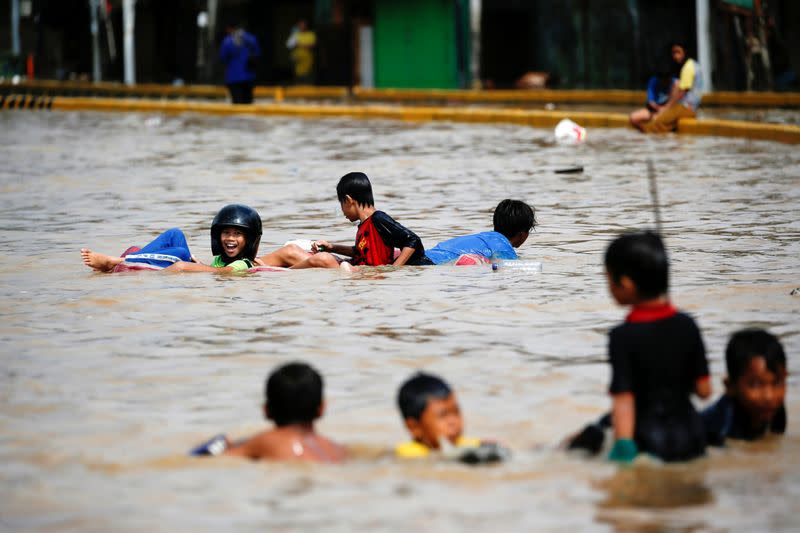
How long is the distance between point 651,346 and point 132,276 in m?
6.02

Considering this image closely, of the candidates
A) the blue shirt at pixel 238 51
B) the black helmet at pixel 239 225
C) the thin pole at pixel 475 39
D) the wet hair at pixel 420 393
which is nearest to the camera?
the wet hair at pixel 420 393

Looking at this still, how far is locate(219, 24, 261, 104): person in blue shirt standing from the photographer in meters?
32.1

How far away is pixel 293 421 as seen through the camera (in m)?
5.96

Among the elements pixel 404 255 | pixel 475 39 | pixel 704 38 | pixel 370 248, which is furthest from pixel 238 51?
pixel 404 255

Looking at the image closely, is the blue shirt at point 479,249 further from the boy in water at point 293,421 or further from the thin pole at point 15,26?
the thin pole at point 15,26

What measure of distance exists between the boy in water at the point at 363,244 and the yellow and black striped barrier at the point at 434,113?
11.8m

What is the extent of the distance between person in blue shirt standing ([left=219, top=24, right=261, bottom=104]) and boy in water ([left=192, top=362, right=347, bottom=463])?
26.6 m

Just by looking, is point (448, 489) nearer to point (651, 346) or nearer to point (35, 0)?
point (651, 346)

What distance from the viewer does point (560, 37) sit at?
37.1 meters

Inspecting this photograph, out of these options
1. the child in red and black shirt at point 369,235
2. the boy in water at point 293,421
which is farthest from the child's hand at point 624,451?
the child in red and black shirt at point 369,235

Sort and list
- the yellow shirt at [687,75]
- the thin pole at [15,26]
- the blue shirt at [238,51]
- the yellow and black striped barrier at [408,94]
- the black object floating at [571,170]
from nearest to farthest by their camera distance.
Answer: the black object floating at [571,170]
the yellow shirt at [687,75]
the yellow and black striped barrier at [408,94]
the blue shirt at [238,51]
the thin pole at [15,26]

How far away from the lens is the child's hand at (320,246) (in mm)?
11070

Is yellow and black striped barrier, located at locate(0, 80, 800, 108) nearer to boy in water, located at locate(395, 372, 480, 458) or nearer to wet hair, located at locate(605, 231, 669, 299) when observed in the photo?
wet hair, located at locate(605, 231, 669, 299)

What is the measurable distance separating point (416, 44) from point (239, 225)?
30909mm
